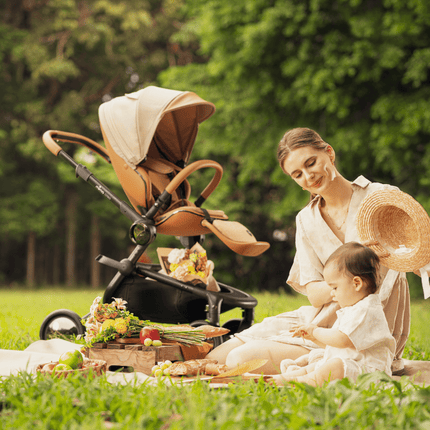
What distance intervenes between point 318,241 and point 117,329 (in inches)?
53.0

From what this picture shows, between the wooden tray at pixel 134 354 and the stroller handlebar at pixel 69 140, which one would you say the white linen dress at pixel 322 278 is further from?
the stroller handlebar at pixel 69 140

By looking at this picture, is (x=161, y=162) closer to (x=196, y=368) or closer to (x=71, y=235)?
(x=196, y=368)

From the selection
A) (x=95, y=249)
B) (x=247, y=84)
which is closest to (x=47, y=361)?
(x=247, y=84)

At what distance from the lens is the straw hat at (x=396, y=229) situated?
226cm

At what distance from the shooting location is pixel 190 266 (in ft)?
12.2

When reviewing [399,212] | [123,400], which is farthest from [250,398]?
[399,212]

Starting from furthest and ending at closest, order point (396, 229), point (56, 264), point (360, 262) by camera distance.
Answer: point (56, 264) → point (396, 229) → point (360, 262)

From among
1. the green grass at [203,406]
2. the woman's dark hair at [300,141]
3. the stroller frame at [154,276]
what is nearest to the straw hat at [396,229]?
the woman's dark hair at [300,141]

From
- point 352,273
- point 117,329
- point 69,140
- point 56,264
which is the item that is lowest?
point 56,264

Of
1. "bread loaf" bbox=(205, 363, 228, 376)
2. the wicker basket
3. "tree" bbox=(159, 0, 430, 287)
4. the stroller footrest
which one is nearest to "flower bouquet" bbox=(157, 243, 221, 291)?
the stroller footrest

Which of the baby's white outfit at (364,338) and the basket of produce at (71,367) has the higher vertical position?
the baby's white outfit at (364,338)

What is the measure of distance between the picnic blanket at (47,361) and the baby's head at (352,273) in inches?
25.9

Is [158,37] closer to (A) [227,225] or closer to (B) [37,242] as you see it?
(B) [37,242]

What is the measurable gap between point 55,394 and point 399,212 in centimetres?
185
